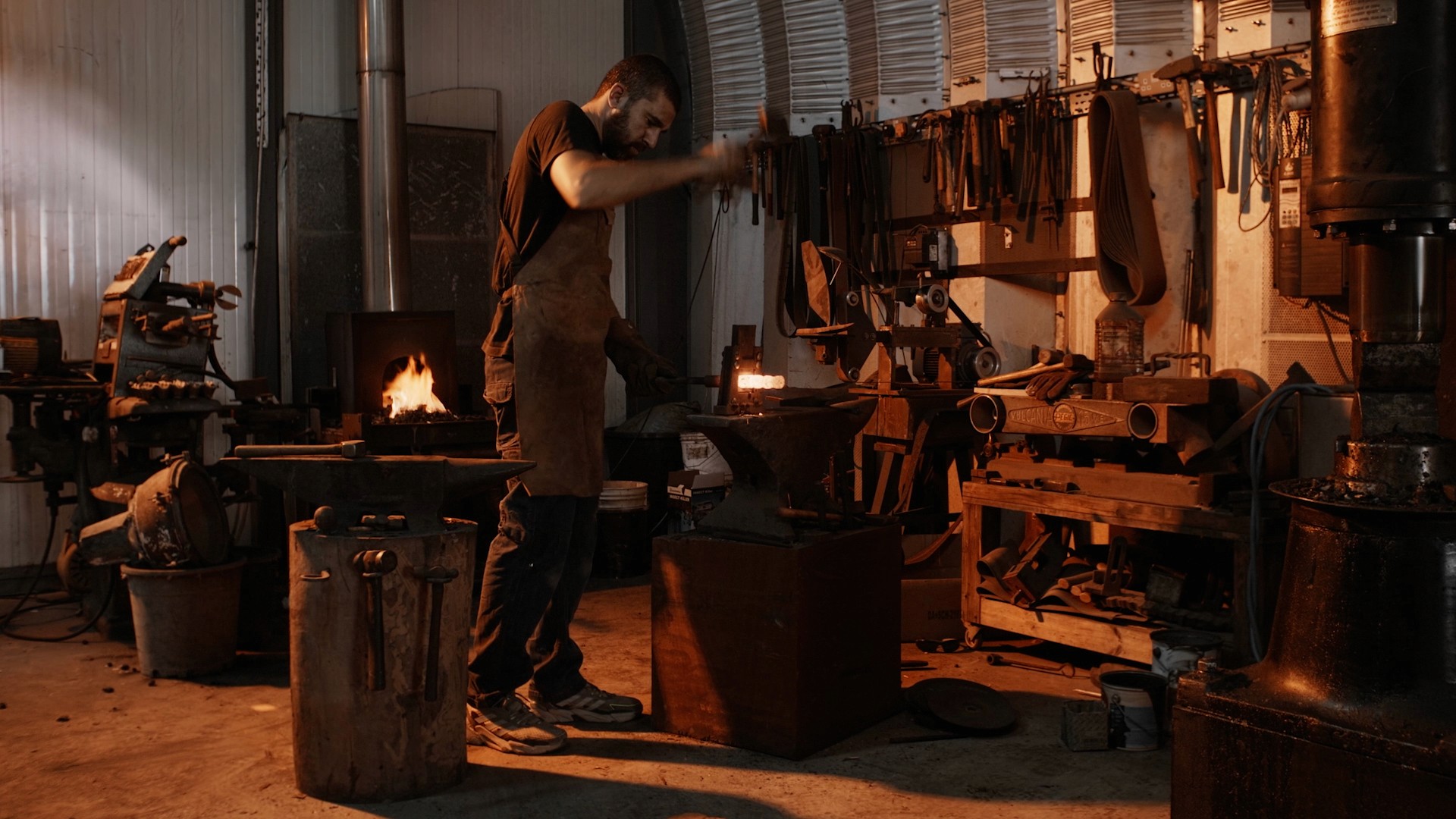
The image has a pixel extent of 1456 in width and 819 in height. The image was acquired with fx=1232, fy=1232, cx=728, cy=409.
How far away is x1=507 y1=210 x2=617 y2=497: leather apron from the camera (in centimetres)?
341

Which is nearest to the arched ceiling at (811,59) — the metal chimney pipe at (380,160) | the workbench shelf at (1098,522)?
the metal chimney pipe at (380,160)

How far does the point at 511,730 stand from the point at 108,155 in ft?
Result: 13.3

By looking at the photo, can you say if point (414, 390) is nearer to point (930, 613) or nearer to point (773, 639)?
point (930, 613)

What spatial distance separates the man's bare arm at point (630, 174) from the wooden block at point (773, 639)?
3.20ft

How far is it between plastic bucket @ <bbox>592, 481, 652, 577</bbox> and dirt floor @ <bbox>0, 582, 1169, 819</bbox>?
2018mm

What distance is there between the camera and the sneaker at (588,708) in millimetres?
3580

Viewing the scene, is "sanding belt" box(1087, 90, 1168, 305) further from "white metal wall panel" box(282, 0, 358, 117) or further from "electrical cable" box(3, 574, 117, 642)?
"electrical cable" box(3, 574, 117, 642)

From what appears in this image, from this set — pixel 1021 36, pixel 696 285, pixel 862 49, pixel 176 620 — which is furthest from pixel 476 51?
pixel 176 620

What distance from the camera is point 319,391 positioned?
5688 mm

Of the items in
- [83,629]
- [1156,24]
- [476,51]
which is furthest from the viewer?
[476,51]

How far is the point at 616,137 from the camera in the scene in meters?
3.53

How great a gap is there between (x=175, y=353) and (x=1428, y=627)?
451 cm

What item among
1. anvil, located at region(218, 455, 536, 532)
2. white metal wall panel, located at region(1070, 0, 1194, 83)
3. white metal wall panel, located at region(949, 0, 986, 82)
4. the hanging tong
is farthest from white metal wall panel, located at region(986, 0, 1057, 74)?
the hanging tong

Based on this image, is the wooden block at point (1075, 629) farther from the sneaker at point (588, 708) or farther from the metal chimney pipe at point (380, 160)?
the metal chimney pipe at point (380, 160)
